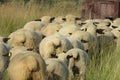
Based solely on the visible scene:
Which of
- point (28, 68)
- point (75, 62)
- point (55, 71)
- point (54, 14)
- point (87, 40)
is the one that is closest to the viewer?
point (28, 68)

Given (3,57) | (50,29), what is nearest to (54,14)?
(50,29)

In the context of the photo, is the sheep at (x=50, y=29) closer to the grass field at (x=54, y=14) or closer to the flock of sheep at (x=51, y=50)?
the flock of sheep at (x=51, y=50)

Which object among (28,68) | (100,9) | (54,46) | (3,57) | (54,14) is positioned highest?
(28,68)

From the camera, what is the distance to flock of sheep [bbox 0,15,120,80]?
7.02m

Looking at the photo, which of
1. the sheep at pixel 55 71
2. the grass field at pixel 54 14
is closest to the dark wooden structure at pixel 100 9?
the grass field at pixel 54 14

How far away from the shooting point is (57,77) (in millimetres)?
7754

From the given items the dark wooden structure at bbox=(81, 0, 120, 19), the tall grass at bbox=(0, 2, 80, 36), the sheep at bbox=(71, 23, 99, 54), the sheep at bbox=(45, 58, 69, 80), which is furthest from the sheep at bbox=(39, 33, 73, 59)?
the dark wooden structure at bbox=(81, 0, 120, 19)

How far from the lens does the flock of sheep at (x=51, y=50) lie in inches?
276

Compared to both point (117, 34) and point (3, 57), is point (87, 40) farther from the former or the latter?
point (3, 57)

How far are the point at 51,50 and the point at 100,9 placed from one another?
32.5 feet

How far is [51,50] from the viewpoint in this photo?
33.3 feet

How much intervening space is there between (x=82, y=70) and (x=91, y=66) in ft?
1.06

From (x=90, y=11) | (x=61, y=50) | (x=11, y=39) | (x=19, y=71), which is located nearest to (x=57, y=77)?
(x=19, y=71)

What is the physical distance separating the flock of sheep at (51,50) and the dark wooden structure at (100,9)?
3535 millimetres
